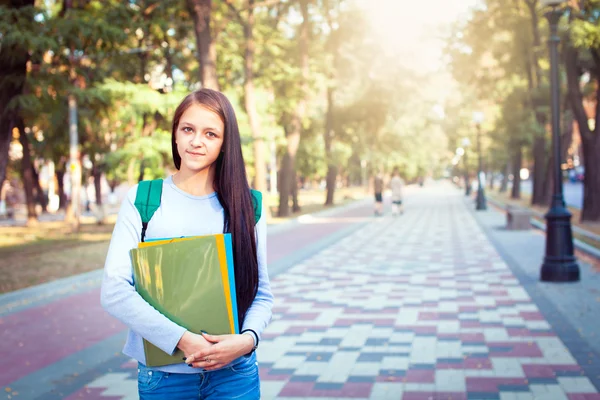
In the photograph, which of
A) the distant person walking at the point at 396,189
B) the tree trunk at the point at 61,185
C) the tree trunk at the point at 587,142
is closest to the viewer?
the tree trunk at the point at 587,142

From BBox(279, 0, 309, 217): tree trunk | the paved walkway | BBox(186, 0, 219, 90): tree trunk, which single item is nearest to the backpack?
the paved walkway

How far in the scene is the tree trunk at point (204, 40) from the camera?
21.0 meters

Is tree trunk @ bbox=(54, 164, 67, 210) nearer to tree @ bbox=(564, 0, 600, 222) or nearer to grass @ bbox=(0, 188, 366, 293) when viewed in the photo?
grass @ bbox=(0, 188, 366, 293)

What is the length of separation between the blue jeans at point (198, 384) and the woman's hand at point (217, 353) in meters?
0.12

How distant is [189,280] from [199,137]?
0.51 m

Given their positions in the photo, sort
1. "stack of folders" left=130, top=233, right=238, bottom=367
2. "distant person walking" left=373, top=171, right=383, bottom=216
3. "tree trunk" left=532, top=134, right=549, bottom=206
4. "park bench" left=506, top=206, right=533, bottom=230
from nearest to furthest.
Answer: "stack of folders" left=130, top=233, right=238, bottom=367 < "park bench" left=506, top=206, right=533, bottom=230 < "distant person walking" left=373, top=171, right=383, bottom=216 < "tree trunk" left=532, top=134, right=549, bottom=206

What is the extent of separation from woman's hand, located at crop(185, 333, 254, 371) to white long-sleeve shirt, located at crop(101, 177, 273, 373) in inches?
3.1

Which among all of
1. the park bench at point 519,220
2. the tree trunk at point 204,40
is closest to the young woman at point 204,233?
the tree trunk at point 204,40

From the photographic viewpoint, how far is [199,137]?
2.68 meters

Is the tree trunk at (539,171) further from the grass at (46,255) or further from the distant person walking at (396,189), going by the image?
the grass at (46,255)

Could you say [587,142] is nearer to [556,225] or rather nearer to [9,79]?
[556,225]

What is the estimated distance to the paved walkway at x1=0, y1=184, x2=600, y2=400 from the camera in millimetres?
6270

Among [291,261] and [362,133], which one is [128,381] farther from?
[362,133]

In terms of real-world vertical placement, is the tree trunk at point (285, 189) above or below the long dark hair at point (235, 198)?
below
